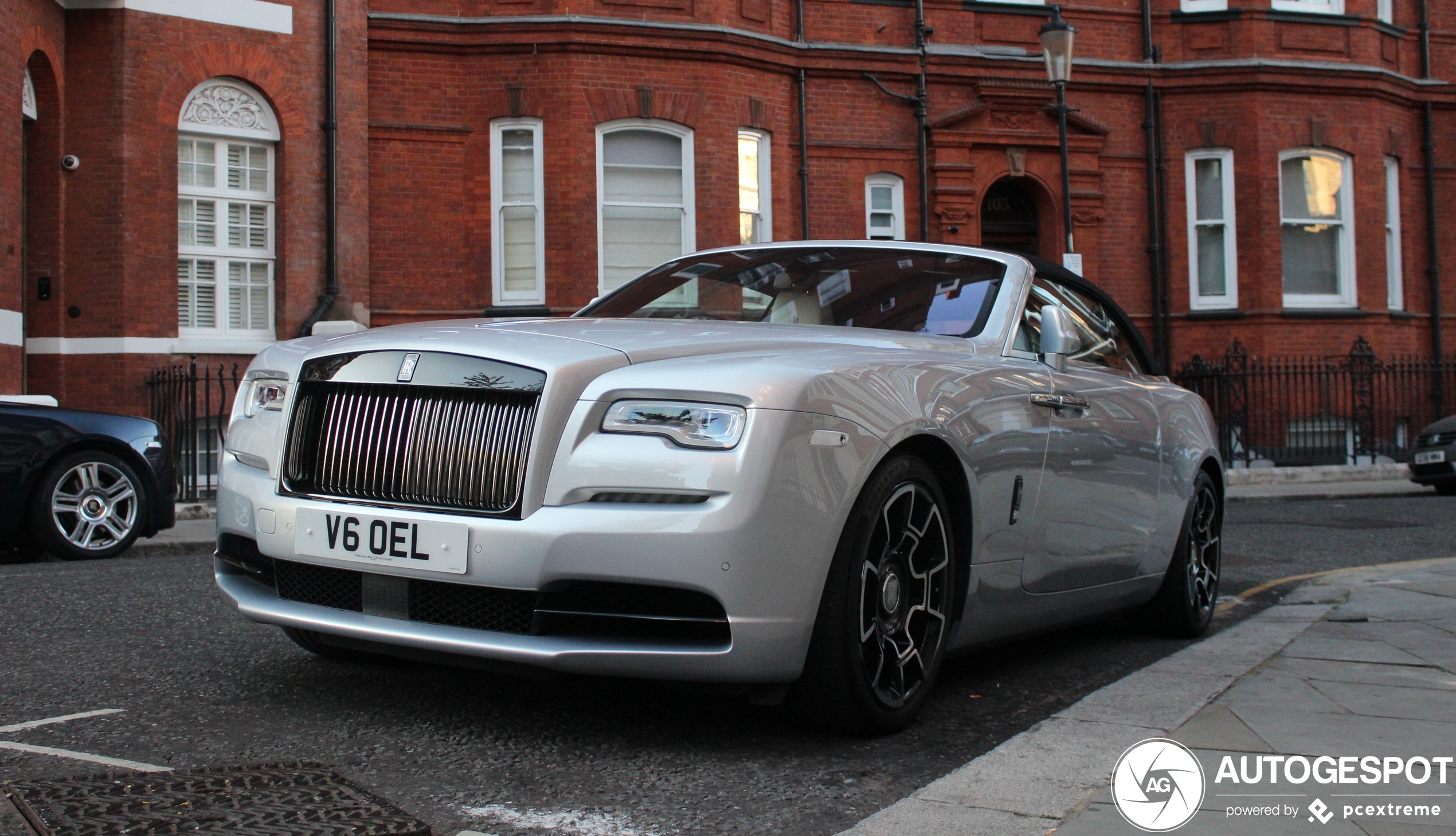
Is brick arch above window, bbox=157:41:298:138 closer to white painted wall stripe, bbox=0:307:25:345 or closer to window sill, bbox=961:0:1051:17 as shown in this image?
white painted wall stripe, bbox=0:307:25:345

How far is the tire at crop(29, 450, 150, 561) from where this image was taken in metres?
8.62

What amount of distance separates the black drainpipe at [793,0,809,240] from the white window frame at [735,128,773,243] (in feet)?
1.66

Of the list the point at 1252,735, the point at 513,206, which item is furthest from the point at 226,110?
the point at 1252,735

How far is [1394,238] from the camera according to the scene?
21.8 metres

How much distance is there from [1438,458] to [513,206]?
429 inches

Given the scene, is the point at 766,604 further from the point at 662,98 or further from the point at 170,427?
the point at 662,98

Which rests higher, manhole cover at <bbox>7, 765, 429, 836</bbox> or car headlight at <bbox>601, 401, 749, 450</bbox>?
car headlight at <bbox>601, 401, 749, 450</bbox>

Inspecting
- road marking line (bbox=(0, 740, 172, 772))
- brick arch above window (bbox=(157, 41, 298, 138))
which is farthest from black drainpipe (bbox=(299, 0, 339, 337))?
road marking line (bbox=(0, 740, 172, 772))

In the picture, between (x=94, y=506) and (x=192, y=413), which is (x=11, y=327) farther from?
(x=94, y=506)

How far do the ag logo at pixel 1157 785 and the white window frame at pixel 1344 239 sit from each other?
1866cm

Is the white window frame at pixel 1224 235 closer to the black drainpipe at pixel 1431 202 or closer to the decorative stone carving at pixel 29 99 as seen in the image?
the black drainpipe at pixel 1431 202

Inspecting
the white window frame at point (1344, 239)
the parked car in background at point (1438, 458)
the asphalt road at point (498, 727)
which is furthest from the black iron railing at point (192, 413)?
the white window frame at point (1344, 239)

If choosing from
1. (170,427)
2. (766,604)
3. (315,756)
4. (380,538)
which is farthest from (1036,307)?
(170,427)

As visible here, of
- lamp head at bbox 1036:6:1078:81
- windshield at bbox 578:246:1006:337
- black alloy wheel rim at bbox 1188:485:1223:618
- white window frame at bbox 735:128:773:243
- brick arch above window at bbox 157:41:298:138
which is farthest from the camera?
white window frame at bbox 735:128:773:243
